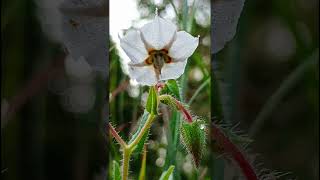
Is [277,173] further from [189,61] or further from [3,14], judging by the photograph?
[3,14]

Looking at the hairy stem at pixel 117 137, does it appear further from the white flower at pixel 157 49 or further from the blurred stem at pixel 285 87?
the blurred stem at pixel 285 87

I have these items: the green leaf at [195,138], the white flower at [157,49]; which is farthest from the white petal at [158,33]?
the green leaf at [195,138]

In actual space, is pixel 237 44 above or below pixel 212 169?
above

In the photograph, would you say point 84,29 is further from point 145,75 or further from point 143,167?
point 143,167

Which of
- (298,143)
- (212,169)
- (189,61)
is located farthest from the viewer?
(189,61)

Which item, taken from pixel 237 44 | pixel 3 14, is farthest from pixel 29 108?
pixel 237 44


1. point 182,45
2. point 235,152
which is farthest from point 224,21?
point 235,152

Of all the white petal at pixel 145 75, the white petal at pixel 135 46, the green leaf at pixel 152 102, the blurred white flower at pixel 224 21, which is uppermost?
the blurred white flower at pixel 224 21
